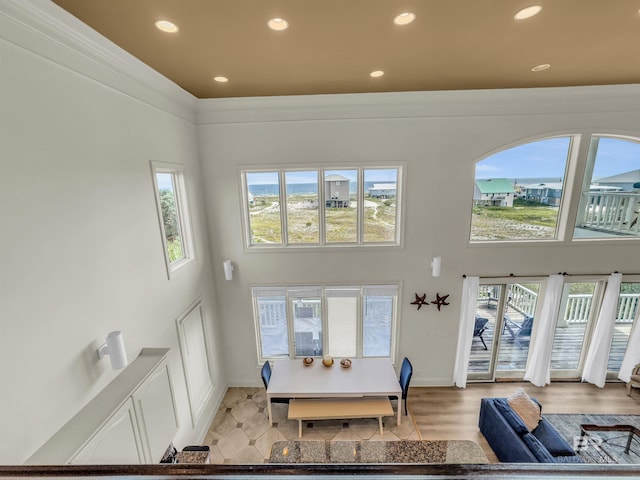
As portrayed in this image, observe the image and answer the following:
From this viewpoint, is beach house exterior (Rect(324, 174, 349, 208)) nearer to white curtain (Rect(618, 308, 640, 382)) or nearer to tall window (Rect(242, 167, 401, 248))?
tall window (Rect(242, 167, 401, 248))

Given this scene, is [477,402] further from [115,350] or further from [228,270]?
[115,350]

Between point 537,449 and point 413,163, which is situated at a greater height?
point 413,163

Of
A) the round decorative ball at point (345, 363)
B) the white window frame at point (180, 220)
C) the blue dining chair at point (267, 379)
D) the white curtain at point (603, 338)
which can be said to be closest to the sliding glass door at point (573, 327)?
the white curtain at point (603, 338)

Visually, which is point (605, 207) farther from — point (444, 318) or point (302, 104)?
point (302, 104)

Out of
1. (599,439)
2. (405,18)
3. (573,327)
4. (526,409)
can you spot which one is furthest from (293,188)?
(599,439)

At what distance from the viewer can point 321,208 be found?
189 inches

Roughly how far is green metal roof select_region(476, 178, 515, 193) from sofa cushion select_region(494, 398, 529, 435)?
11.1ft

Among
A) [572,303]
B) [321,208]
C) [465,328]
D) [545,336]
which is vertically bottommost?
→ [545,336]

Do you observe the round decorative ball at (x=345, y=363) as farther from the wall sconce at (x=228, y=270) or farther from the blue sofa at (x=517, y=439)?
the wall sconce at (x=228, y=270)

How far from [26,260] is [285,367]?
3.97 metres

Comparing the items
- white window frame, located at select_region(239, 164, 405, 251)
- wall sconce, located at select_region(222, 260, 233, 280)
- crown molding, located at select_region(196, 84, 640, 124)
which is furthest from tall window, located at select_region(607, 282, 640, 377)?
wall sconce, located at select_region(222, 260, 233, 280)

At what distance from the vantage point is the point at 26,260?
191 centimetres

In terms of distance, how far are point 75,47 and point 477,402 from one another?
23.6 feet

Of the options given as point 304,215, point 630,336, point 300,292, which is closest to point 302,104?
point 304,215
